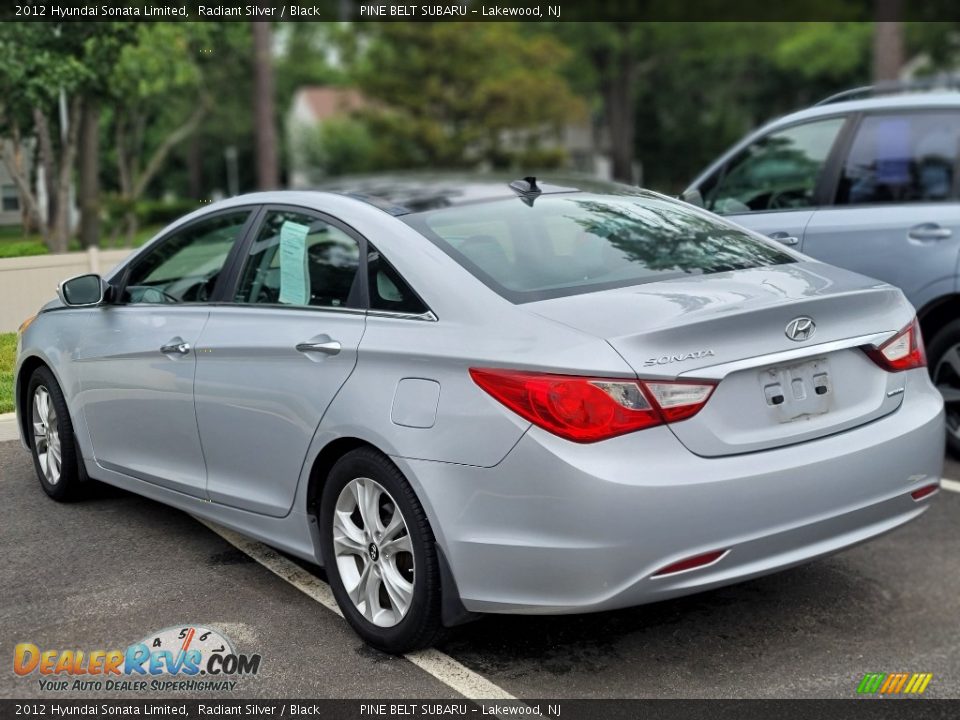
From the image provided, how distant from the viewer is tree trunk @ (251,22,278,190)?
21.1 metres

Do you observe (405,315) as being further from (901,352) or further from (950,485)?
(950,485)

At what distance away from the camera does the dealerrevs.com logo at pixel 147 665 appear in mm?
3814

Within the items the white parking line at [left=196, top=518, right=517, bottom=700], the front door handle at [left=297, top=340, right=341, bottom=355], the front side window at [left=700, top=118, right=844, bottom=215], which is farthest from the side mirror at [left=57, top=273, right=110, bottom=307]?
the front side window at [left=700, top=118, right=844, bottom=215]

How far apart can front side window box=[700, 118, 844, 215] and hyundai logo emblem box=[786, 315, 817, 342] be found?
3387 mm

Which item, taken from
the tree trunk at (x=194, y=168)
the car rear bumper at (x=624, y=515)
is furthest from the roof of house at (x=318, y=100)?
the car rear bumper at (x=624, y=515)

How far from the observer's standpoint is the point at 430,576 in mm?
3686

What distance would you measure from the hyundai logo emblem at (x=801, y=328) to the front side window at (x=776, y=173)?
11.1 feet

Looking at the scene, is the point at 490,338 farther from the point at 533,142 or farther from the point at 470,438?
the point at 533,142

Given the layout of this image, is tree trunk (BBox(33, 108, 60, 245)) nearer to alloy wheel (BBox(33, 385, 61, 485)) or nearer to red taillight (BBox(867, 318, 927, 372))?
alloy wheel (BBox(33, 385, 61, 485))

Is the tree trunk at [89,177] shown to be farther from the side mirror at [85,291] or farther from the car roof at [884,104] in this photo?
the car roof at [884,104]

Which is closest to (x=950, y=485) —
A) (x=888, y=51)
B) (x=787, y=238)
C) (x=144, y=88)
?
(x=787, y=238)

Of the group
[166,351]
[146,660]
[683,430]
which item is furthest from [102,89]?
[683,430]

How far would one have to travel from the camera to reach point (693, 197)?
689 cm

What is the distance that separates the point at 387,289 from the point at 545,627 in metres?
1.31
